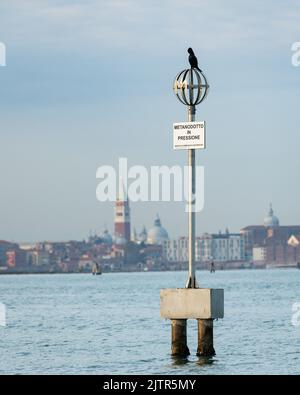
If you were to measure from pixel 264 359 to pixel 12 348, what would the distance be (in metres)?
10.0

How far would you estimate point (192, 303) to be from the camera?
36812 millimetres

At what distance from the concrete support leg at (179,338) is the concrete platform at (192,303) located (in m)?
0.55

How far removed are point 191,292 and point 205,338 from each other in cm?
211

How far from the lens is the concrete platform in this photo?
1437 inches

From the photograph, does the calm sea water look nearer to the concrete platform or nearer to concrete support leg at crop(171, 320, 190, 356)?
concrete support leg at crop(171, 320, 190, 356)

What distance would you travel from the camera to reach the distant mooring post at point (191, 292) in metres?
36.7

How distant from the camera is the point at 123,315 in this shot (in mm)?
74125

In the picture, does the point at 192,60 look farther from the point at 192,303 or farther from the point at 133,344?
the point at 133,344

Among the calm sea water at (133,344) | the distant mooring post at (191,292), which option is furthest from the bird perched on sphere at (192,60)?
the calm sea water at (133,344)

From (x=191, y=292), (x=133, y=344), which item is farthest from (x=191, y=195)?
(x=133, y=344)

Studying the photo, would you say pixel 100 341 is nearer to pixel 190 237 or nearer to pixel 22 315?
pixel 190 237

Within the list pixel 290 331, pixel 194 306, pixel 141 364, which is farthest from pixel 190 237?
pixel 290 331

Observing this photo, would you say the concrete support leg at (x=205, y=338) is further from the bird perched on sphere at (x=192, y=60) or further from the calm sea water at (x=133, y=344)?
the bird perched on sphere at (x=192, y=60)
